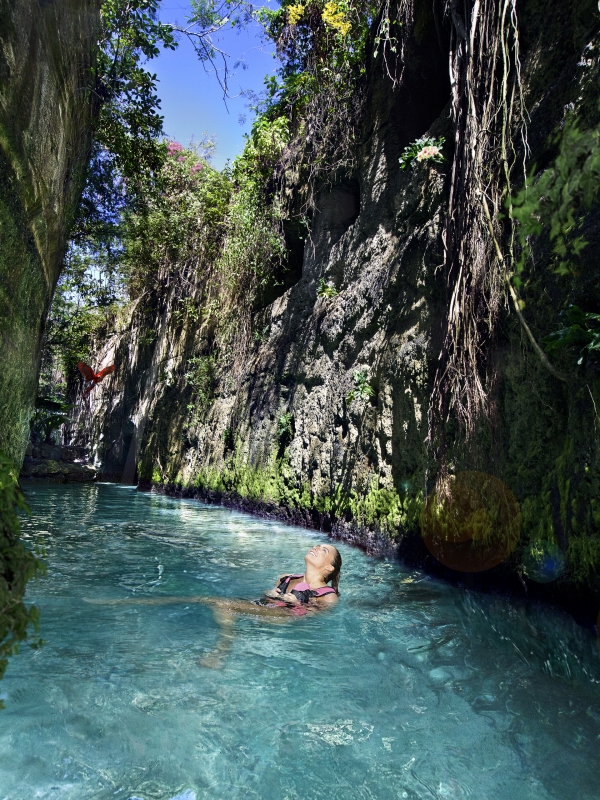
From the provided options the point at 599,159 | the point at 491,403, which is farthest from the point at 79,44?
the point at 599,159

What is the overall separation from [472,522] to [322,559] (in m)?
1.35

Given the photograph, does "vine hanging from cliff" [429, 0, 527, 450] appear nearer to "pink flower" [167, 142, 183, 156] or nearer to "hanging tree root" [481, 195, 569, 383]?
"hanging tree root" [481, 195, 569, 383]

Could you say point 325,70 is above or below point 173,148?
below

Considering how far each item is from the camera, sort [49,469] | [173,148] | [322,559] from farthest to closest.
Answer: [49,469], [173,148], [322,559]

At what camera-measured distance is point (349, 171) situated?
30.9 feet

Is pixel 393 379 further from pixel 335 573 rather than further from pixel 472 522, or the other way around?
pixel 335 573

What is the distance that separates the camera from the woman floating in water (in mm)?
4332

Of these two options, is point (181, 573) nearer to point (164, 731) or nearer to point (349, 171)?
point (164, 731)

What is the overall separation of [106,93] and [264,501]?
24.8 feet

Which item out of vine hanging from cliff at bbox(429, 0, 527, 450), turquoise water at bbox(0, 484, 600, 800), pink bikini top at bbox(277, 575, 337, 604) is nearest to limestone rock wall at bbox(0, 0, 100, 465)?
turquoise water at bbox(0, 484, 600, 800)

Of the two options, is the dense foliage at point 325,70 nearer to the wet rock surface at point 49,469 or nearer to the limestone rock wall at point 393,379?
the limestone rock wall at point 393,379

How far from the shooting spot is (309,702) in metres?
2.92

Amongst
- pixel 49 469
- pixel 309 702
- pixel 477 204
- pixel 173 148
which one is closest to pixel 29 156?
pixel 477 204

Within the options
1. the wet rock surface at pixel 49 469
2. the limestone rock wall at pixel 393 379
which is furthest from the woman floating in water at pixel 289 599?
the wet rock surface at pixel 49 469
